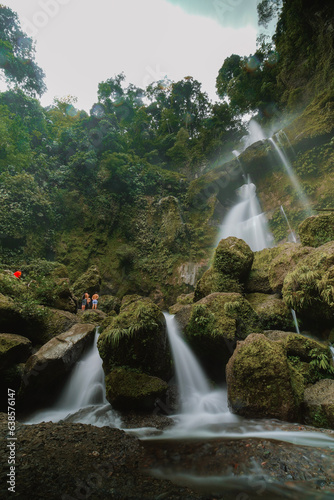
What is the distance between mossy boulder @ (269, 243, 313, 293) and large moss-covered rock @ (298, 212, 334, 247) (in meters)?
0.39

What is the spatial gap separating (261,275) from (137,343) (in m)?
5.52

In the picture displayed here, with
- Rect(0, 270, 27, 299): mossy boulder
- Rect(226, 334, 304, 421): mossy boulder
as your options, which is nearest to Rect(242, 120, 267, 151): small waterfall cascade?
Rect(226, 334, 304, 421): mossy boulder

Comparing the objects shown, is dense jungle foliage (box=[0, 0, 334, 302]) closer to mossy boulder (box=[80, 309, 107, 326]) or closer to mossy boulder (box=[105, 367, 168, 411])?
mossy boulder (box=[80, 309, 107, 326])

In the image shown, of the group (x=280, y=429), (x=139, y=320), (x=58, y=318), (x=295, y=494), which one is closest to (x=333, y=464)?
(x=295, y=494)

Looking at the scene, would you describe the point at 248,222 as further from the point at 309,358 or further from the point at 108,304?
the point at 309,358

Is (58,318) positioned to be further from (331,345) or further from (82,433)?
(331,345)

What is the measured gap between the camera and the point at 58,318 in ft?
24.2

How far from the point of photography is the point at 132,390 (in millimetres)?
4715

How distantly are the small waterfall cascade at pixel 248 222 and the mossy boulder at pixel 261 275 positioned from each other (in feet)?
23.8

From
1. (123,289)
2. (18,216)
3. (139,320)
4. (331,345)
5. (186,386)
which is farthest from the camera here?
(123,289)

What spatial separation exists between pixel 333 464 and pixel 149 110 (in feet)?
118

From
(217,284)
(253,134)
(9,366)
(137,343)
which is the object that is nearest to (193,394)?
(137,343)

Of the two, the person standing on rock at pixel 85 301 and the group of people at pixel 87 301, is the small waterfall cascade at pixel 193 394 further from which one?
the person standing on rock at pixel 85 301

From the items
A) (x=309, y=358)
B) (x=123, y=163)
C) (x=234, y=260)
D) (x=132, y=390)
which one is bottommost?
(x=309, y=358)
